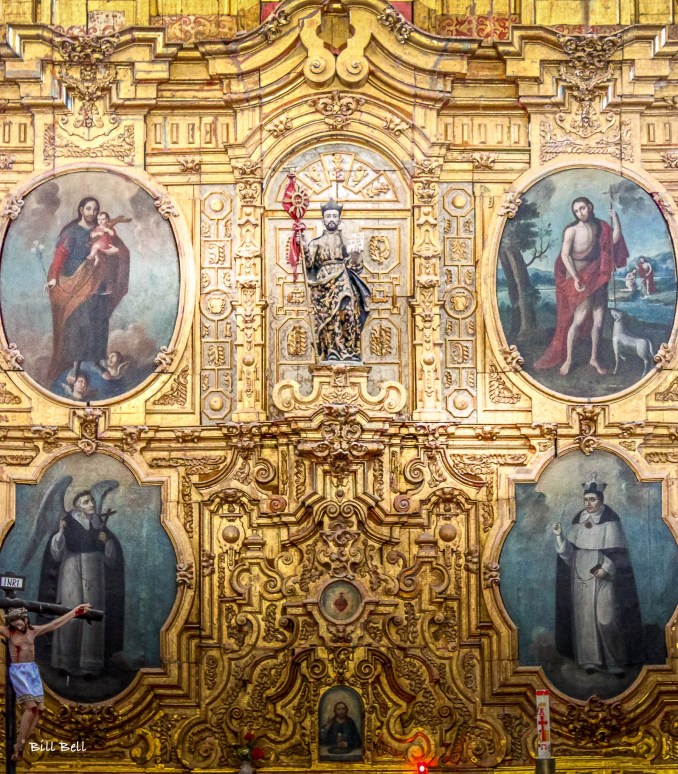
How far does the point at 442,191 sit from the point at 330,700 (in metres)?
5.18

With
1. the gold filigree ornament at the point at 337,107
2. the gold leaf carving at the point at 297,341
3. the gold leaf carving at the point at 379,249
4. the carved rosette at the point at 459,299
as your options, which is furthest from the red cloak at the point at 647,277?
the gold leaf carving at the point at 297,341

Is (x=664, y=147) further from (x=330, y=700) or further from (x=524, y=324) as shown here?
(x=330, y=700)

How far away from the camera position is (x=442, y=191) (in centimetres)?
1647

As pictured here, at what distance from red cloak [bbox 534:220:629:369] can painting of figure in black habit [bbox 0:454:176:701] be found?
4211 millimetres

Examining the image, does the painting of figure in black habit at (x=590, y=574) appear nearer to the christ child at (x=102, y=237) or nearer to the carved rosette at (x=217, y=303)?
the carved rosette at (x=217, y=303)

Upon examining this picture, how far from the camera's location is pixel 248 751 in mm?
15305

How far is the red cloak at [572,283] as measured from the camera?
1622cm

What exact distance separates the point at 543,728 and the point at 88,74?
7894 mm

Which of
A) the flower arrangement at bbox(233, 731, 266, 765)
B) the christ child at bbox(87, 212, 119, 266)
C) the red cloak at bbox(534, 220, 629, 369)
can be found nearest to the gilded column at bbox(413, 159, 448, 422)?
the red cloak at bbox(534, 220, 629, 369)

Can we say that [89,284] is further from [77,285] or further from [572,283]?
[572,283]

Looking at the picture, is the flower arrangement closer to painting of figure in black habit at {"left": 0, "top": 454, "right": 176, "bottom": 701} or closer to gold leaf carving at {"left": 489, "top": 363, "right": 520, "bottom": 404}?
painting of figure in black habit at {"left": 0, "top": 454, "right": 176, "bottom": 701}

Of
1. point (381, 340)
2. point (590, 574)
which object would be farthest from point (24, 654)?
point (590, 574)

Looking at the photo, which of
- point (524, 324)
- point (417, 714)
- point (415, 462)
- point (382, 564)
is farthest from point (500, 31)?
point (417, 714)

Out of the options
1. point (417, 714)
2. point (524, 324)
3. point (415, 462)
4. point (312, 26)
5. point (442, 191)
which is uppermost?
point (312, 26)
